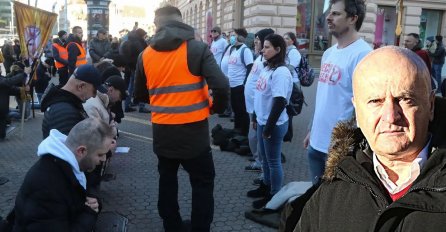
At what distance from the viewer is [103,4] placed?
1512 centimetres

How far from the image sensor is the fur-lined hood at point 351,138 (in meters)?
1.25

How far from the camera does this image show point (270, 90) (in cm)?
411

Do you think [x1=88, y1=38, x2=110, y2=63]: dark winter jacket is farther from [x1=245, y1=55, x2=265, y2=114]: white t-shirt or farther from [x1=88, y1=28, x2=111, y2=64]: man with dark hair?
[x1=245, y1=55, x2=265, y2=114]: white t-shirt

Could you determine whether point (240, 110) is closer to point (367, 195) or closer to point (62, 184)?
point (62, 184)

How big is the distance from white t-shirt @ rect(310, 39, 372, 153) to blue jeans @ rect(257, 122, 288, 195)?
1001 millimetres

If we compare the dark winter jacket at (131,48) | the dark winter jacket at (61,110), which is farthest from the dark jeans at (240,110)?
the dark winter jacket at (61,110)

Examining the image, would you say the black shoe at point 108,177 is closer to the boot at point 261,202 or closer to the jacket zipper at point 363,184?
the boot at point 261,202

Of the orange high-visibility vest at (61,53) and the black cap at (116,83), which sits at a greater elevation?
the orange high-visibility vest at (61,53)

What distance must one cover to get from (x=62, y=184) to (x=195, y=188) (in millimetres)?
1234

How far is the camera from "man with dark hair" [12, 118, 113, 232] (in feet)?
7.66

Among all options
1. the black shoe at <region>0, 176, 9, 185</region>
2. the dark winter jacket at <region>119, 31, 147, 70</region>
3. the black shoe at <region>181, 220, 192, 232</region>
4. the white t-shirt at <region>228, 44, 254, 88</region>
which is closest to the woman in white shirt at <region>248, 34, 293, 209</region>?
the black shoe at <region>181, 220, 192, 232</region>

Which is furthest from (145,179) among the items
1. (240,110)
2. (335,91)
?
(335,91)

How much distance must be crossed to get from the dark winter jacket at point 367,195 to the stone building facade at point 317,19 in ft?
53.6

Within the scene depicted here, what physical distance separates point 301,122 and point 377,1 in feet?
42.3
